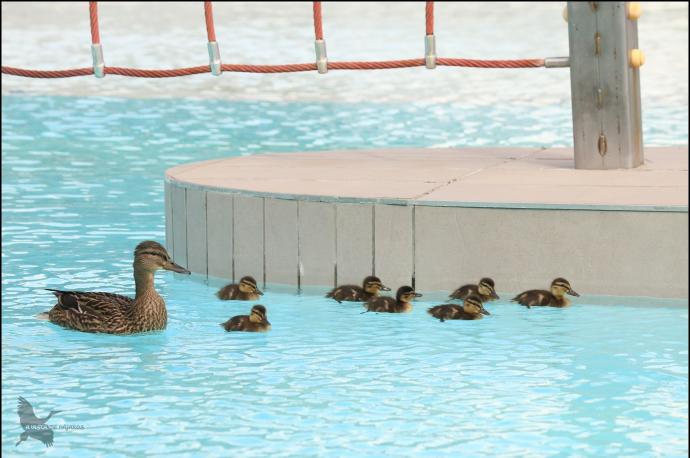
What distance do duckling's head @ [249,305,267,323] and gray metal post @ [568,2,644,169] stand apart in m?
3.68

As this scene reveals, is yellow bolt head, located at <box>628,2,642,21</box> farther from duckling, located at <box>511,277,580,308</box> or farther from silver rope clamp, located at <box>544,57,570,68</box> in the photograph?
duckling, located at <box>511,277,580,308</box>

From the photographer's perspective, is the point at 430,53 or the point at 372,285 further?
the point at 430,53

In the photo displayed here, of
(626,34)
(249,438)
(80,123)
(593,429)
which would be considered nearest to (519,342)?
(593,429)

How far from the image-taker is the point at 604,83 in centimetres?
1177

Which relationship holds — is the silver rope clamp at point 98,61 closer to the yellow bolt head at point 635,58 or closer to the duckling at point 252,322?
the duckling at point 252,322

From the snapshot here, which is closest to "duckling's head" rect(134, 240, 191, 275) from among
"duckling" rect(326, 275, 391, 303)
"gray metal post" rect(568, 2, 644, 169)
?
"duckling" rect(326, 275, 391, 303)

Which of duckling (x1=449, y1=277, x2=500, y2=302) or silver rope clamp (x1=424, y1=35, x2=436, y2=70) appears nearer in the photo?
duckling (x1=449, y1=277, x2=500, y2=302)

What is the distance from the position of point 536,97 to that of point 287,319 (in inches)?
671

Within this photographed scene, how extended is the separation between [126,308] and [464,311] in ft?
7.17

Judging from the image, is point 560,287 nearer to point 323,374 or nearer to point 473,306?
point 473,306

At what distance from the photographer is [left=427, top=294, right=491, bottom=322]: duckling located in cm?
977

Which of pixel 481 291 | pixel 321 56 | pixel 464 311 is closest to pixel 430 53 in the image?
pixel 321 56

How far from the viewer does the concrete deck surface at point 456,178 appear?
414 inches

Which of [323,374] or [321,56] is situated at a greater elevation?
[321,56]
